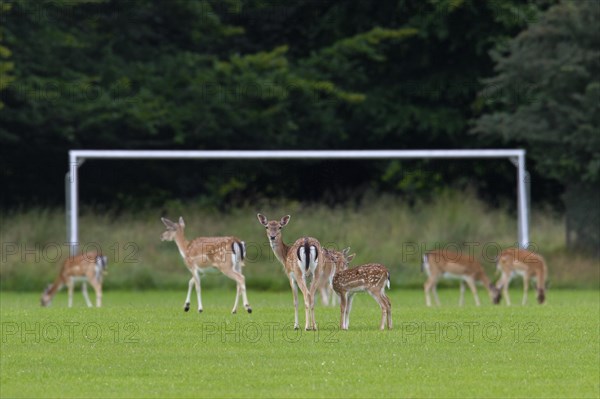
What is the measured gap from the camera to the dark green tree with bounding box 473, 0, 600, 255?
30.0 metres

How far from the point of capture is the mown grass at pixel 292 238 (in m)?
28.7

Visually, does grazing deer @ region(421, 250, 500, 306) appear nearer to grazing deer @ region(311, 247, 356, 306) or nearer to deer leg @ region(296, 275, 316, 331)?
grazing deer @ region(311, 247, 356, 306)

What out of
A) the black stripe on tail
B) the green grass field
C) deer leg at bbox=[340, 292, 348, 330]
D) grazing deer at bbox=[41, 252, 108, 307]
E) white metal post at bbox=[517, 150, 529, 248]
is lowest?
the green grass field

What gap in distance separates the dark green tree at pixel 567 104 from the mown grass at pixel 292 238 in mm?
1057

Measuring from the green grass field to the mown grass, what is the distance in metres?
8.61

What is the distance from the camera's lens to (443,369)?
1345cm

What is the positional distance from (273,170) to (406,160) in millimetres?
3704

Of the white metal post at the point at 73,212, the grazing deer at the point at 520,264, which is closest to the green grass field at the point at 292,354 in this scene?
the grazing deer at the point at 520,264

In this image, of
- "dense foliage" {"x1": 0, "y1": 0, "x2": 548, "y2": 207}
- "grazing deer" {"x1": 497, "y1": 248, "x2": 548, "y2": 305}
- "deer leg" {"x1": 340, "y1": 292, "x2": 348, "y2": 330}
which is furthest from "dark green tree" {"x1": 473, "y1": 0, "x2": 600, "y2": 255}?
"deer leg" {"x1": 340, "y1": 292, "x2": 348, "y2": 330}

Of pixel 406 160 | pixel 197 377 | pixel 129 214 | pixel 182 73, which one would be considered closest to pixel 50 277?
pixel 129 214

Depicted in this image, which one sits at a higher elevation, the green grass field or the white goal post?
the white goal post

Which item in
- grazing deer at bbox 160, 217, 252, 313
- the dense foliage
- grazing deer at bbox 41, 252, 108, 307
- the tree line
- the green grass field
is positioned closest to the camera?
the green grass field

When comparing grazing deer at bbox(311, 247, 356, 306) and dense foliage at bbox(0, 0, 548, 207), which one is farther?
dense foliage at bbox(0, 0, 548, 207)

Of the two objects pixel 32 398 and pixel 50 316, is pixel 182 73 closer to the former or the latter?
pixel 50 316
